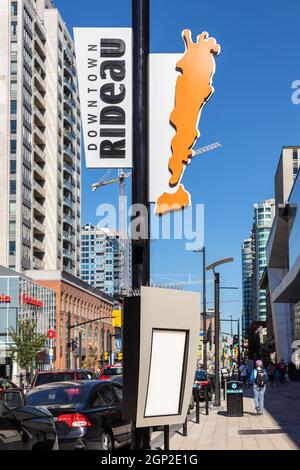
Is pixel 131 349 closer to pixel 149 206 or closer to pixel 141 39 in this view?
pixel 149 206

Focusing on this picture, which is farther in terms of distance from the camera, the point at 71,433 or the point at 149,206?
the point at 71,433

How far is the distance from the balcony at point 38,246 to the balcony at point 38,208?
3.57 meters

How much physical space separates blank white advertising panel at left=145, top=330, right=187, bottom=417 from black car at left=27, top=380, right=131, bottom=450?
6.07 meters

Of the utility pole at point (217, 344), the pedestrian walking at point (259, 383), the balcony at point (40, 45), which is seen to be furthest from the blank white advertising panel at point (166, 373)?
the balcony at point (40, 45)

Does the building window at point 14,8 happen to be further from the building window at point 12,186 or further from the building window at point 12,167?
the building window at point 12,186

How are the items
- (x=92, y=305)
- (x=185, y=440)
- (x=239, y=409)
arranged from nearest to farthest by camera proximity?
(x=185, y=440)
(x=239, y=409)
(x=92, y=305)

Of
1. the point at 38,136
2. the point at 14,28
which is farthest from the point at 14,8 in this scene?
the point at 38,136

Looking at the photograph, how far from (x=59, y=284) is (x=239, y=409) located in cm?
6981

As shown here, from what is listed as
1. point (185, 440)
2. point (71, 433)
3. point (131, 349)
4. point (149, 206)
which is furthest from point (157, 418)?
point (185, 440)

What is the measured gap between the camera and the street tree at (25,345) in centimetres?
6681

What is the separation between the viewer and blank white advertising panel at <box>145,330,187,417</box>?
21.6 feet

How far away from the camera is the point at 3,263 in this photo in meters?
89.8

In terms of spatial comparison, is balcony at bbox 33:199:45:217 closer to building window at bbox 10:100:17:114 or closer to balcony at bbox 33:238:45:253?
balcony at bbox 33:238:45:253
